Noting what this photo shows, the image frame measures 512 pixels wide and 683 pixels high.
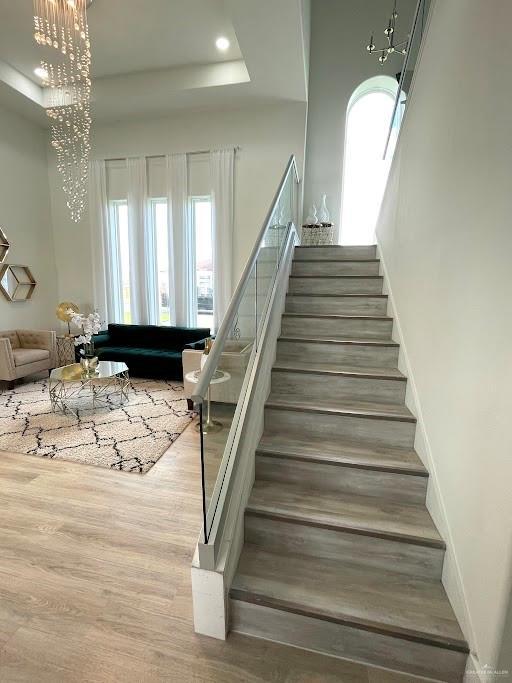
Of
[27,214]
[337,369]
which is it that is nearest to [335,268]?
[337,369]

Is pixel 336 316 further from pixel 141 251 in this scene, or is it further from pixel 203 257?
pixel 141 251

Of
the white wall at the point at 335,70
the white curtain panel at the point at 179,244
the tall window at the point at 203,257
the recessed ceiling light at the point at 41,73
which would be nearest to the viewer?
the recessed ceiling light at the point at 41,73

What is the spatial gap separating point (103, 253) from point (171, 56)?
332 centimetres

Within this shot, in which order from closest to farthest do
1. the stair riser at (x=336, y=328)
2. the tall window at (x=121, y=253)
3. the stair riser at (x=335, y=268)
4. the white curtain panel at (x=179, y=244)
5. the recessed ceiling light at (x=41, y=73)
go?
the stair riser at (x=336, y=328), the stair riser at (x=335, y=268), the recessed ceiling light at (x=41, y=73), the white curtain panel at (x=179, y=244), the tall window at (x=121, y=253)

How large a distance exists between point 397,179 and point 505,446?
2828 millimetres

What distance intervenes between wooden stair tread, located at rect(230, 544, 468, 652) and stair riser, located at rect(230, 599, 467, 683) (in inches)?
1.4

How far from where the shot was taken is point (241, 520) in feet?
5.99

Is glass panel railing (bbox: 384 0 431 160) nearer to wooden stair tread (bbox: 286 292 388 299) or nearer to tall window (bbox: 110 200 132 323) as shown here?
wooden stair tread (bbox: 286 292 388 299)

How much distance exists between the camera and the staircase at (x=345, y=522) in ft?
4.83

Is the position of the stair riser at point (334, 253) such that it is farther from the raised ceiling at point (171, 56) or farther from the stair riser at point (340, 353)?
the raised ceiling at point (171, 56)

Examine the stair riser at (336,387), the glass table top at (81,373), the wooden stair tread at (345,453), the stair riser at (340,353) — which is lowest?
the wooden stair tread at (345,453)

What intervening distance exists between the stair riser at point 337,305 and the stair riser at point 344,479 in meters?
1.70

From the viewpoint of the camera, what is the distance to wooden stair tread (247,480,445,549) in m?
1.73

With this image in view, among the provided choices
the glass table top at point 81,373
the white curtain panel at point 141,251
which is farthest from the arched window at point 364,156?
the glass table top at point 81,373
